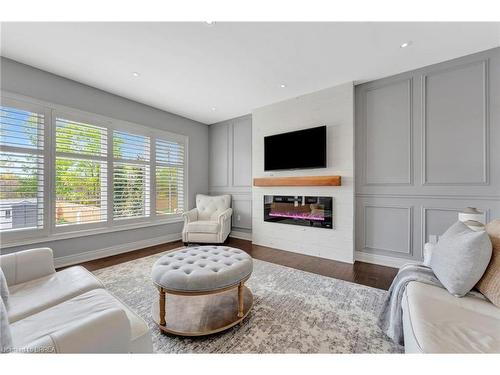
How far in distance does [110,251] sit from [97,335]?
3.02 m

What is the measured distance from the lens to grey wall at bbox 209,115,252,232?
4398 millimetres

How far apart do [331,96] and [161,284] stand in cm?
322

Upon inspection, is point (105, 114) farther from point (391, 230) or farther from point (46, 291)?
point (391, 230)

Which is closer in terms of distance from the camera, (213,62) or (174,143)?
(213,62)

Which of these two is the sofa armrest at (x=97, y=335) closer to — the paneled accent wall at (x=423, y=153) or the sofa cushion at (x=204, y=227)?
the sofa cushion at (x=204, y=227)

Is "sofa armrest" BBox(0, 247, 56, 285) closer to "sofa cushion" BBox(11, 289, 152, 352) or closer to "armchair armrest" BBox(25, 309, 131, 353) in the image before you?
"sofa cushion" BBox(11, 289, 152, 352)

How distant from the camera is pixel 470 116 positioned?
2.38 metres

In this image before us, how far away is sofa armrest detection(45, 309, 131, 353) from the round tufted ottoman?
23.9 inches

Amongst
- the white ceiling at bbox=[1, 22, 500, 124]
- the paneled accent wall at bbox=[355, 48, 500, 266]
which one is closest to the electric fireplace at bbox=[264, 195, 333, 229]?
the paneled accent wall at bbox=[355, 48, 500, 266]

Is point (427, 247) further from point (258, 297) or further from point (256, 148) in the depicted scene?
point (256, 148)

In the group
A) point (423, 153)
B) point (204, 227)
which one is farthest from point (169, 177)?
point (423, 153)

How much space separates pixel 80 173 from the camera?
305 centimetres

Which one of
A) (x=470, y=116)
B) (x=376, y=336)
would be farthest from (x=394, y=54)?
(x=376, y=336)

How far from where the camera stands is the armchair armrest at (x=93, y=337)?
2.40 ft
